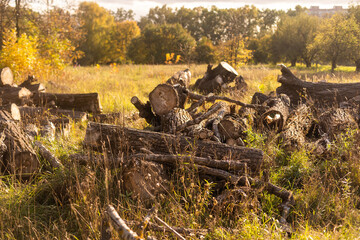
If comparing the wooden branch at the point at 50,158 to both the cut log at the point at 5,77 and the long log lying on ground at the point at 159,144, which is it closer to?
the long log lying on ground at the point at 159,144

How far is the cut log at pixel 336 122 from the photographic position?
15.7 ft

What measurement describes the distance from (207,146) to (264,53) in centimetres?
4063

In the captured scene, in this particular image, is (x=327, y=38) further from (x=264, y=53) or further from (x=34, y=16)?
(x=34, y=16)

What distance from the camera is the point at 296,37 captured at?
3450cm

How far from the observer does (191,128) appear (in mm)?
4293

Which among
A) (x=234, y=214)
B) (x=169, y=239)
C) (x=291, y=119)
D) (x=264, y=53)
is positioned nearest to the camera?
(x=169, y=239)

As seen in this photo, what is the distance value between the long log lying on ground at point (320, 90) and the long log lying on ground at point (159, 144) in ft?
12.3

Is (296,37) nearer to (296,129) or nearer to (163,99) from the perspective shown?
(296,129)

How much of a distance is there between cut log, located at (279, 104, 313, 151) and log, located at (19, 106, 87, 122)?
14.8 ft

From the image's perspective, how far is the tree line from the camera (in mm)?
13055

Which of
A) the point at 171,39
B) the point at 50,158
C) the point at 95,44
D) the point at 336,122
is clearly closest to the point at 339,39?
the point at 171,39

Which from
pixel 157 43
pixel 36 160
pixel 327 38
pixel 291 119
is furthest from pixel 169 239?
pixel 157 43

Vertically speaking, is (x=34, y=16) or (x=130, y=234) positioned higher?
(x=34, y=16)

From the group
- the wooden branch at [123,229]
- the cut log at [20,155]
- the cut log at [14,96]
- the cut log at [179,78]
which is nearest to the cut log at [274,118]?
the cut log at [179,78]
